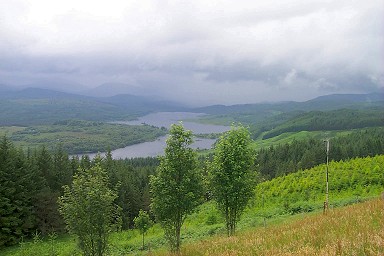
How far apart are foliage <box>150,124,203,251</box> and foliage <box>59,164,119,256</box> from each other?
299cm

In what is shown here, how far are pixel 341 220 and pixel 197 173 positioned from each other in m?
11.8

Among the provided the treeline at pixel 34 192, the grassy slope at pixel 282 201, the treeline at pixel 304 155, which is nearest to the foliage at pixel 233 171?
the grassy slope at pixel 282 201

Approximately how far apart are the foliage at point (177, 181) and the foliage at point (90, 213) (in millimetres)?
2988

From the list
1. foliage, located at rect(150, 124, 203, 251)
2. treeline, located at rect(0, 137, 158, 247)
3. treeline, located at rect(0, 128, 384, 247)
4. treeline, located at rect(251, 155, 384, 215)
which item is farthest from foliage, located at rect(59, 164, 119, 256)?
treeline, located at rect(0, 137, 158, 247)

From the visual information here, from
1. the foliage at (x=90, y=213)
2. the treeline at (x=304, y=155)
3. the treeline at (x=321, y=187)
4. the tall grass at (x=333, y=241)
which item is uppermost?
the tall grass at (x=333, y=241)

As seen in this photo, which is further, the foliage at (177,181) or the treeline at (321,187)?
the treeline at (321,187)

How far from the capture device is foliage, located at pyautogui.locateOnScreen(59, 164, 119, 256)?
2006 centimetres

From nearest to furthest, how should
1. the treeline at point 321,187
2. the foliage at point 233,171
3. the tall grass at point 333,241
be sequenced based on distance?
the tall grass at point 333,241 < the foliage at point 233,171 < the treeline at point 321,187

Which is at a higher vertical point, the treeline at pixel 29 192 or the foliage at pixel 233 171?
the foliage at pixel 233 171

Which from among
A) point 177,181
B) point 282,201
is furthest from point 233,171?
point 282,201

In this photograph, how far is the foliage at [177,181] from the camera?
21284 millimetres

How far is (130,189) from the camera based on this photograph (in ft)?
253

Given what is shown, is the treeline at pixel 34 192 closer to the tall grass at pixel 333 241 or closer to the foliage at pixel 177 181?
the foliage at pixel 177 181

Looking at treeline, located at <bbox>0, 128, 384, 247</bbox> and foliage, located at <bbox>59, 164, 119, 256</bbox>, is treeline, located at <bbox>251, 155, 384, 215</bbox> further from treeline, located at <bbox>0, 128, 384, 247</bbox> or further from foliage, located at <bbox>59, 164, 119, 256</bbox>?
foliage, located at <bbox>59, 164, 119, 256</bbox>
